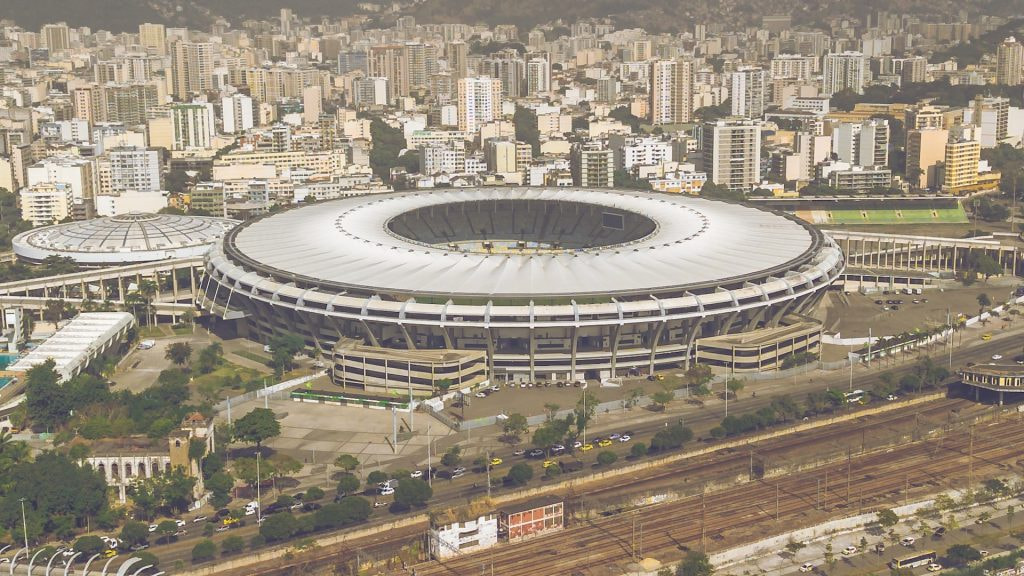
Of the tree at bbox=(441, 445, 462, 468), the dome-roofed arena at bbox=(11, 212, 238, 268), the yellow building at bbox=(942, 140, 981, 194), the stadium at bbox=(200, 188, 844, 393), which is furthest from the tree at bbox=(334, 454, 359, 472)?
the yellow building at bbox=(942, 140, 981, 194)

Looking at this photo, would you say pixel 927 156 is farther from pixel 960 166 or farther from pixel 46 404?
pixel 46 404

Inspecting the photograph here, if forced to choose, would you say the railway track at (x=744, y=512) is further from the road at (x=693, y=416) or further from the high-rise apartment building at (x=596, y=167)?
the high-rise apartment building at (x=596, y=167)

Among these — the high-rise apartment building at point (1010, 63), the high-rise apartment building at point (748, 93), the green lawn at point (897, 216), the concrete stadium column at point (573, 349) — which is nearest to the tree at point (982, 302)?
A: the green lawn at point (897, 216)

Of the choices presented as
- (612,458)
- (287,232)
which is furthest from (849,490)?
(287,232)

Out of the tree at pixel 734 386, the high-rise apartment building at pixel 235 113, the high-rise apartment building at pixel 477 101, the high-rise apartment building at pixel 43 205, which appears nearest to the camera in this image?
the tree at pixel 734 386

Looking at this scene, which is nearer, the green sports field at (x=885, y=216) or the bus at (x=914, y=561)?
the bus at (x=914, y=561)

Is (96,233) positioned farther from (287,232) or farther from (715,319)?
(715,319)

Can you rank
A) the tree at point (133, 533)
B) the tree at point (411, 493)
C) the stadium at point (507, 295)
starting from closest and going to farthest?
the tree at point (133, 533) < the tree at point (411, 493) < the stadium at point (507, 295)
